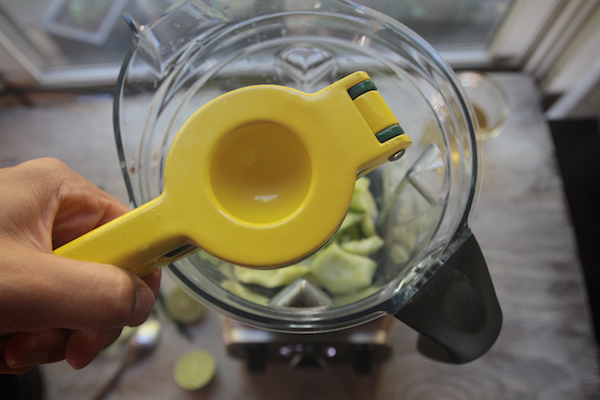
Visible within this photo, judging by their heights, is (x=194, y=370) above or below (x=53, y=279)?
below

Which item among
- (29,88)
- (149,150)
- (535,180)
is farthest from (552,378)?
(29,88)

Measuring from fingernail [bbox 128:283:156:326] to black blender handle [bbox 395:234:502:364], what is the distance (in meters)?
0.27

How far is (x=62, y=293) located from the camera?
11.7 inches

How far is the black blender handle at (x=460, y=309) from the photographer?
1.23 ft

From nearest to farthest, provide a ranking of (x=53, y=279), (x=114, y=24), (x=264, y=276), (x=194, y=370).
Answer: (x=53, y=279), (x=264, y=276), (x=194, y=370), (x=114, y=24)

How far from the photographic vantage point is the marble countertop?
62 centimetres

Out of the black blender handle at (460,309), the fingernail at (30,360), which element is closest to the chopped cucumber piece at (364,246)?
the black blender handle at (460,309)

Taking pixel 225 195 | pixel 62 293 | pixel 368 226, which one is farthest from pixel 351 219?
pixel 62 293

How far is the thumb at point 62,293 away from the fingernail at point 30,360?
3.7 inches

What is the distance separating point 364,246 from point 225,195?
0.91 feet

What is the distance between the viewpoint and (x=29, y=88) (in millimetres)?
846

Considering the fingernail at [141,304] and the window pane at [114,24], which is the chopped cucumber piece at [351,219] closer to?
the fingernail at [141,304]

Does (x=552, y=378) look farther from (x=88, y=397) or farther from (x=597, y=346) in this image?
(x=88, y=397)

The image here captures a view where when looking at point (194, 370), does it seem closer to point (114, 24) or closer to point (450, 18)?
point (114, 24)
